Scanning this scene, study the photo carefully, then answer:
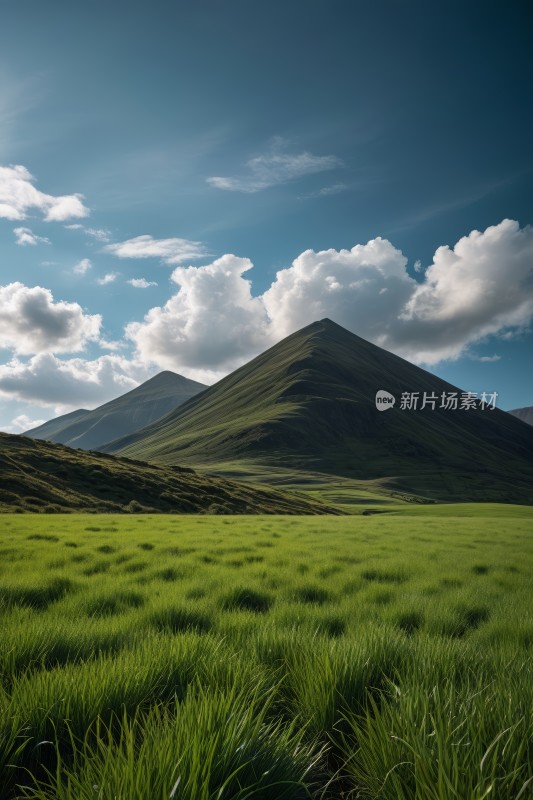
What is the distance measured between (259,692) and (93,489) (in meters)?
49.9

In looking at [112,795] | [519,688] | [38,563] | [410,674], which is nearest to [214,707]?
[112,795]

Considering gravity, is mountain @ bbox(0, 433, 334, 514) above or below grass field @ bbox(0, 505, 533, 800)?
below

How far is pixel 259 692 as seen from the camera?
304 cm

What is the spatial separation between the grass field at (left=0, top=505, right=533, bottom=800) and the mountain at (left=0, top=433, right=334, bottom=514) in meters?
33.5

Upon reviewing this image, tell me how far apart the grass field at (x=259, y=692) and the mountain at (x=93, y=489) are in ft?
110

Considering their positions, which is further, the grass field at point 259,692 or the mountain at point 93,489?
the mountain at point 93,489

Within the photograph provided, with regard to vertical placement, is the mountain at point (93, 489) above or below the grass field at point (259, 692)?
below

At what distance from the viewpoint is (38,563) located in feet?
32.0

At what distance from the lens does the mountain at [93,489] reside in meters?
40.5

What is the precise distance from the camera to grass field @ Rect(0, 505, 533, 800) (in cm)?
188

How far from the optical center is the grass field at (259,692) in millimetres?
1885

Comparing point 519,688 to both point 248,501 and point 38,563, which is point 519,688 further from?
point 248,501

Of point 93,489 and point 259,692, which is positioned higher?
point 259,692

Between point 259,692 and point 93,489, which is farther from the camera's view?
point 93,489
